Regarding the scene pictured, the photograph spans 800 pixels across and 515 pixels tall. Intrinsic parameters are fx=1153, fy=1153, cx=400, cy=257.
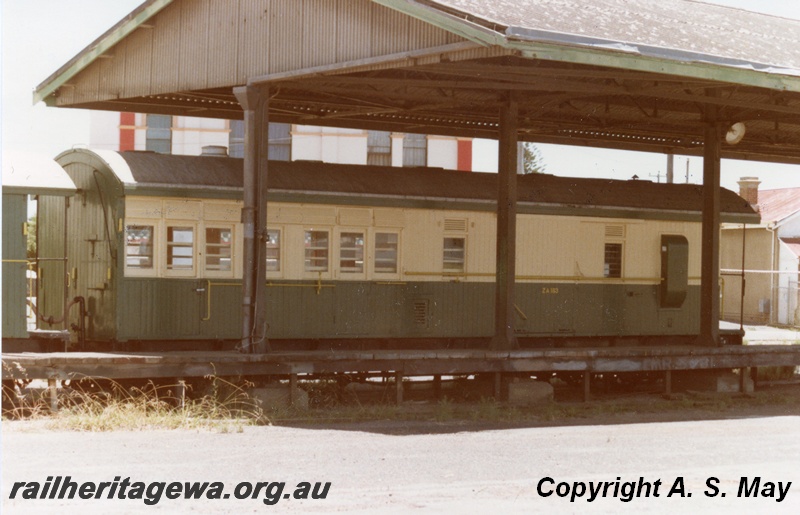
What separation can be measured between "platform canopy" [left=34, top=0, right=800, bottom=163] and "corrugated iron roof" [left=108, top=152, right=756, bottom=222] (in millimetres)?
1322

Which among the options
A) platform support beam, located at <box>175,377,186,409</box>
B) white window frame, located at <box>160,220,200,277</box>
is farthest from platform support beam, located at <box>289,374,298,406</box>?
white window frame, located at <box>160,220,200,277</box>

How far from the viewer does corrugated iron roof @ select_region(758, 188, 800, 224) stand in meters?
44.2

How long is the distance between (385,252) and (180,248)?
3674mm

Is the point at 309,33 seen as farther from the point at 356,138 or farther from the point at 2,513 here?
the point at 356,138

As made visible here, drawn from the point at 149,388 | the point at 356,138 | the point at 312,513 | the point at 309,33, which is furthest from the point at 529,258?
the point at 356,138

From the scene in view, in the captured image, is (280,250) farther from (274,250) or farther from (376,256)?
(376,256)

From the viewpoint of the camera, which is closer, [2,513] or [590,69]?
[2,513]

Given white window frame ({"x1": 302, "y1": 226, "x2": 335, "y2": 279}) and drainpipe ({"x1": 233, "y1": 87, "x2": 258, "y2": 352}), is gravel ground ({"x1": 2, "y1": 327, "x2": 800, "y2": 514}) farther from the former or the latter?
white window frame ({"x1": 302, "y1": 226, "x2": 335, "y2": 279})

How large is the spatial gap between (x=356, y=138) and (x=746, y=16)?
2088 cm

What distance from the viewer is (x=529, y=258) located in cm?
2136

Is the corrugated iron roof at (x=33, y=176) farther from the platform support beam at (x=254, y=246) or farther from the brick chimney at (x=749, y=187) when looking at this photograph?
the brick chimney at (x=749, y=187)

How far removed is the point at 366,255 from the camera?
19.7 m

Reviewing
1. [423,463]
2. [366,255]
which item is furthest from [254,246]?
[423,463]

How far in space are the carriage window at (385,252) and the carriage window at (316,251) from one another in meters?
0.99
